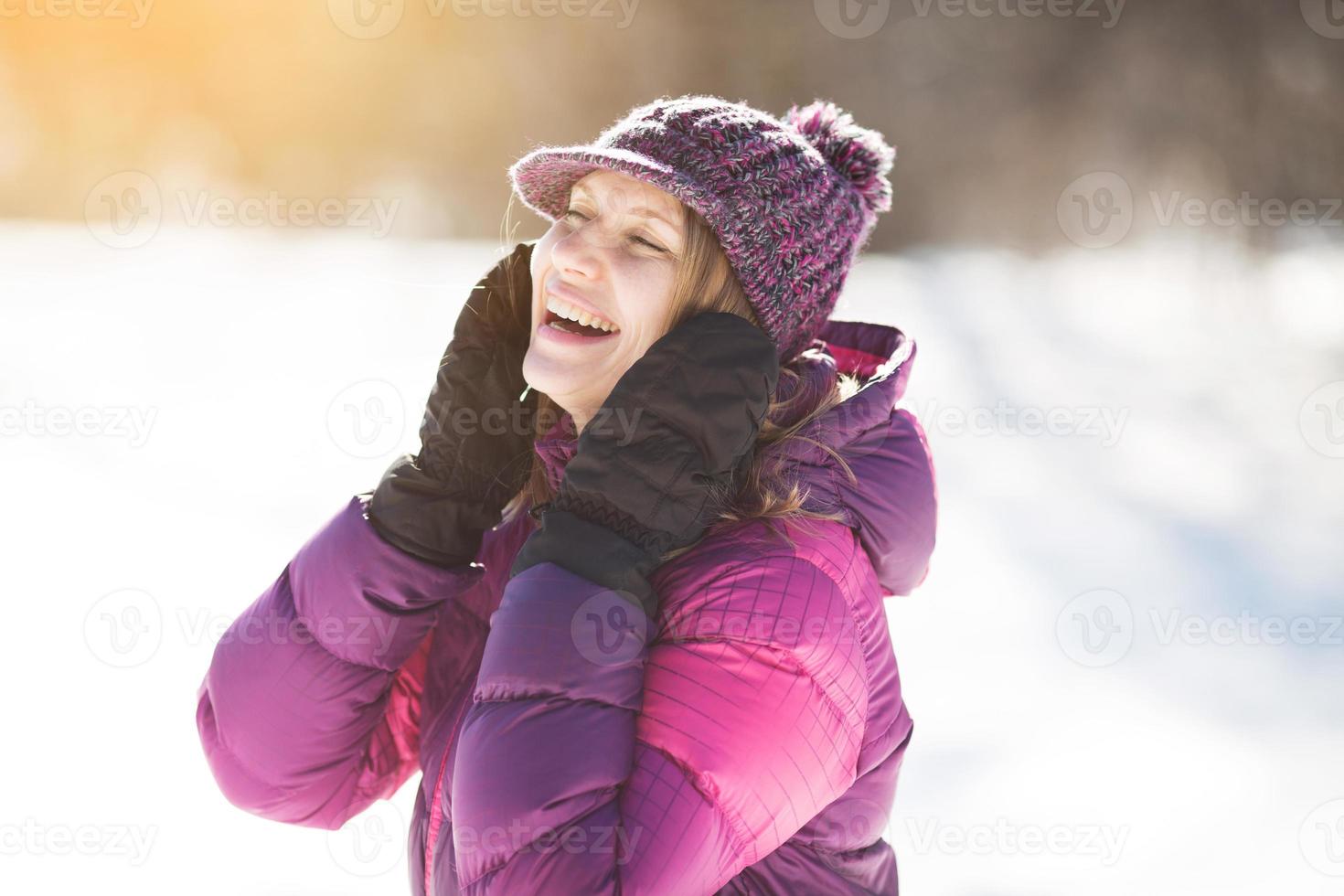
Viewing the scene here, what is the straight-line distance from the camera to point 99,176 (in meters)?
4.91

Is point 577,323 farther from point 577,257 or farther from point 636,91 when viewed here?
point 636,91

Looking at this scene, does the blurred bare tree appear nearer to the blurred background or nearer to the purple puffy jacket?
the blurred background

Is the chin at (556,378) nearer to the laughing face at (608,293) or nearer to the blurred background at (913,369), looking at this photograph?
the laughing face at (608,293)

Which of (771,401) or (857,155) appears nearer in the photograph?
(771,401)

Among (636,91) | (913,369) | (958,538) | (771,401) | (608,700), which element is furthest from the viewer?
(636,91)

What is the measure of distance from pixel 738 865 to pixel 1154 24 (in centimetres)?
477

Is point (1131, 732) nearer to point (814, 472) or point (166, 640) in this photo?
point (814, 472)

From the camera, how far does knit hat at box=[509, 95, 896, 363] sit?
3.43 ft

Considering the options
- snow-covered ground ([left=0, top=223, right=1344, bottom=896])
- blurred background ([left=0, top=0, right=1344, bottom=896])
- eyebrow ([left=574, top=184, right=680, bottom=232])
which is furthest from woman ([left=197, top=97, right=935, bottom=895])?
snow-covered ground ([left=0, top=223, right=1344, bottom=896])

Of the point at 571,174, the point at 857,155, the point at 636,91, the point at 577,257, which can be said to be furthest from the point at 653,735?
the point at 636,91

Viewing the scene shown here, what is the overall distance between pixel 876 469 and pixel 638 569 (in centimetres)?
29

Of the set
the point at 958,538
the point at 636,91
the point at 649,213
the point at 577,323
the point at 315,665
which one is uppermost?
the point at 636,91

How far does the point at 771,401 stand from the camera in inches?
41.6

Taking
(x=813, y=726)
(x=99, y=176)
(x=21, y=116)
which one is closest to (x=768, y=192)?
(x=813, y=726)
